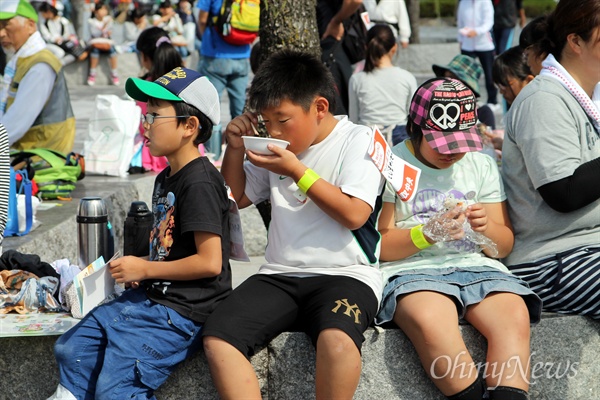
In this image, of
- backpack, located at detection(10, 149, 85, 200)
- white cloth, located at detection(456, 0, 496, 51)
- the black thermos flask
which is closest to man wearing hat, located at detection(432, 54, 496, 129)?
backpack, located at detection(10, 149, 85, 200)

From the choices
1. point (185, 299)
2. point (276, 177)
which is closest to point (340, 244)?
point (276, 177)

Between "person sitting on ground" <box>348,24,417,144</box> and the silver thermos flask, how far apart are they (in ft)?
12.6

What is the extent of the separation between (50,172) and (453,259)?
331cm

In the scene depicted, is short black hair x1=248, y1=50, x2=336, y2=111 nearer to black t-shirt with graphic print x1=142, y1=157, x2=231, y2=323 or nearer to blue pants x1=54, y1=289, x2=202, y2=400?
black t-shirt with graphic print x1=142, y1=157, x2=231, y2=323

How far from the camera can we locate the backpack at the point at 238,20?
27.2 feet

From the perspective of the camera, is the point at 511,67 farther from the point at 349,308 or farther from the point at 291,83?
the point at 349,308

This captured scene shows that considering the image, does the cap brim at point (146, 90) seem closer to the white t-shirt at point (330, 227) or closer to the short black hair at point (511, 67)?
the white t-shirt at point (330, 227)

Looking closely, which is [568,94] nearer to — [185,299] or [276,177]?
[276,177]

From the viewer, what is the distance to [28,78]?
618 cm

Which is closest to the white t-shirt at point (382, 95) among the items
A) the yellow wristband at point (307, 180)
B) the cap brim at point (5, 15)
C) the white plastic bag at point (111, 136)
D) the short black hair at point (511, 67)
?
the short black hair at point (511, 67)

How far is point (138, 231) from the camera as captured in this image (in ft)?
12.2

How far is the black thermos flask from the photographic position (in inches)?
145

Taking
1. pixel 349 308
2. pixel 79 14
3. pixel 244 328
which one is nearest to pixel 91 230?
pixel 244 328

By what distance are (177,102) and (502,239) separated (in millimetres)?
1409
